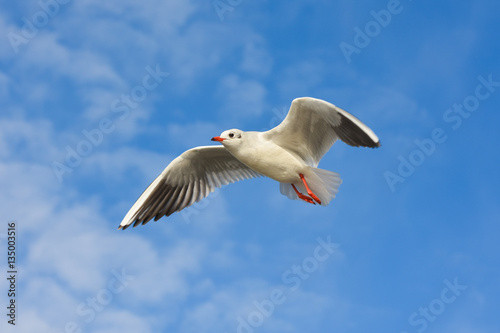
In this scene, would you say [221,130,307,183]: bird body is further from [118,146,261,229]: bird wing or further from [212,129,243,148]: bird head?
[118,146,261,229]: bird wing

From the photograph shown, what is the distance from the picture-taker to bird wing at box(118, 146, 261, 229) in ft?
30.2

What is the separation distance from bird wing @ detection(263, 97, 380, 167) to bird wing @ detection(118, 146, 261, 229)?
131 cm

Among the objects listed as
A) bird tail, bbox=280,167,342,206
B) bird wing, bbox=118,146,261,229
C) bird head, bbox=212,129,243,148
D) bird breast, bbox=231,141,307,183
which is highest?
bird wing, bbox=118,146,261,229

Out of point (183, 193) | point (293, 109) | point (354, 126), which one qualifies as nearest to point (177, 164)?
point (183, 193)

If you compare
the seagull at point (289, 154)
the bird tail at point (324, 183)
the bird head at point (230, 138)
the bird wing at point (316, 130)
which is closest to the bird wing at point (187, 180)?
the seagull at point (289, 154)

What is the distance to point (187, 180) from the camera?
31.1 ft

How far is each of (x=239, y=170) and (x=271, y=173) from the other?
137 cm

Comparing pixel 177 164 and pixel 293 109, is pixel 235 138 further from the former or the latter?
pixel 177 164

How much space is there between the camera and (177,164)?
9281 mm

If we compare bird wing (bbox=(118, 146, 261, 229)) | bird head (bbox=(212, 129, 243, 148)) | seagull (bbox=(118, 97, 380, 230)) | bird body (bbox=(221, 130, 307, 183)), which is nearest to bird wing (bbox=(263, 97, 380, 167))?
seagull (bbox=(118, 97, 380, 230))

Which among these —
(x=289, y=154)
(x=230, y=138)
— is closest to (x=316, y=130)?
(x=289, y=154)

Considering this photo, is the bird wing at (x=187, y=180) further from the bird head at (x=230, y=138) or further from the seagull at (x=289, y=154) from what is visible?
the bird head at (x=230, y=138)

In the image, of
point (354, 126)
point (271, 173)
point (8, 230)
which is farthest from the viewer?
point (8, 230)

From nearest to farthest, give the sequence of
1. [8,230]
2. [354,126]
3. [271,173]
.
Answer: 1. [354,126]
2. [271,173]
3. [8,230]
